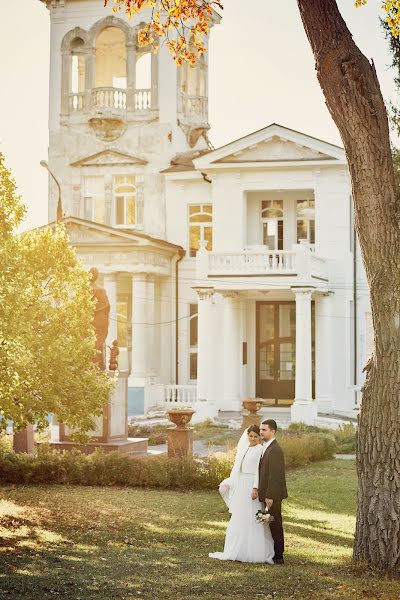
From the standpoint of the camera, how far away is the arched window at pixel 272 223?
38656 mm

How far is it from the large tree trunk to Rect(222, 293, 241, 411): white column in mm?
25228

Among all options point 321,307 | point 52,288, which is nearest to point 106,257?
point 321,307

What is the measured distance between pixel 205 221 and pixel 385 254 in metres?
29.0

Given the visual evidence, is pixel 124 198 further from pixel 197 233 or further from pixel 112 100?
pixel 112 100

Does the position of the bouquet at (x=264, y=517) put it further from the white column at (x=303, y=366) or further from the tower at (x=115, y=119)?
the tower at (x=115, y=119)

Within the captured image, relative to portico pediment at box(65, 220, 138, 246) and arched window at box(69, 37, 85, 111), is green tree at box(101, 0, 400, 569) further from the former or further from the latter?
arched window at box(69, 37, 85, 111)

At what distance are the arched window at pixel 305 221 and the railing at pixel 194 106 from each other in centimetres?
625

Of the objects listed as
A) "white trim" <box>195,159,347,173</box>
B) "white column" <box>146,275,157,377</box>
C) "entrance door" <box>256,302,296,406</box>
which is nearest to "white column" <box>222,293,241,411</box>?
"entrance door" <box>256,302,296,406</box>

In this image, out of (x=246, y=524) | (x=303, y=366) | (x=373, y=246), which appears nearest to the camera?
(x=373, y=246)

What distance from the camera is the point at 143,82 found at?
41.7 m

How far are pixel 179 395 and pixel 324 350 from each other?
206 inches

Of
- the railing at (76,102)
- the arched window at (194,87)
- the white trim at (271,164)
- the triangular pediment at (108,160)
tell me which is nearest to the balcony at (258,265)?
the white trim at (271,164)

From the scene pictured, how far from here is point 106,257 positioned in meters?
37.7

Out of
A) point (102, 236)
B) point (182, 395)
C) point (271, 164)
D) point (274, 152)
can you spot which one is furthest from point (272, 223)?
point (182, 395)
